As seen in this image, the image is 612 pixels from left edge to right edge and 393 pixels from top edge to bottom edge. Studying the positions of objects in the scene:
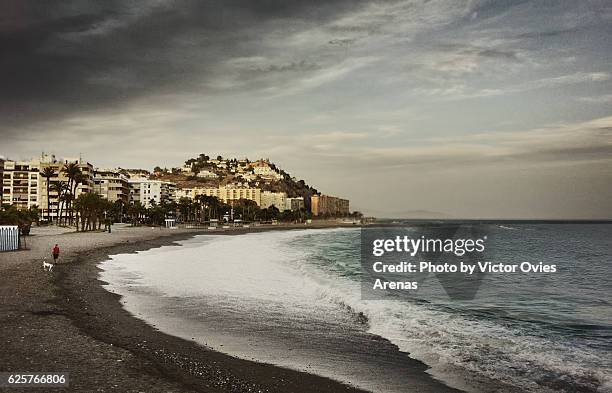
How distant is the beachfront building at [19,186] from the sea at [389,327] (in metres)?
140

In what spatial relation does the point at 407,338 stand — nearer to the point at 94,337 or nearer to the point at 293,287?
the point at 94,337

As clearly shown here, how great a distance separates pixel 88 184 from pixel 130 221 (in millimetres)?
18776

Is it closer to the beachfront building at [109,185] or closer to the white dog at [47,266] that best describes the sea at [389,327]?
the white dog at [47,266]

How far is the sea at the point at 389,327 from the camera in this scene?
39.8 ft

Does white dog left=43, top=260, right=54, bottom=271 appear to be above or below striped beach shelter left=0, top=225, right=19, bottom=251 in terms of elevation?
below

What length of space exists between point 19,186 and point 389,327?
164710 millimetres

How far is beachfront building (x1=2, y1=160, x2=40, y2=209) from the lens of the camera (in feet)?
503

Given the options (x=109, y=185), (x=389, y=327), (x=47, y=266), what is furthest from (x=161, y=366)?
(x=109, y=185)

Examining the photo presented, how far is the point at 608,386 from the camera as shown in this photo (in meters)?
11.6

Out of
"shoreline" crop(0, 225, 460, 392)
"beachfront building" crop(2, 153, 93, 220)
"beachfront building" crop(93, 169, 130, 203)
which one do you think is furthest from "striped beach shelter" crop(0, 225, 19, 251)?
"beachfront building" crop(93, 169, 130, 203)

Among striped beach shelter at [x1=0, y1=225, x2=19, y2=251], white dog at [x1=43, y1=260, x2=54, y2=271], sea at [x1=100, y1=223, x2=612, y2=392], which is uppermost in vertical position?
striped beach shelter at [x1=0, y1=225, x2=19, y2=251]

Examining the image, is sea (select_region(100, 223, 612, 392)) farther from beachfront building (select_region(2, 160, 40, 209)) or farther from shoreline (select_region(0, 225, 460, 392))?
beachfront building (select_region(2, 160, 40, 209))

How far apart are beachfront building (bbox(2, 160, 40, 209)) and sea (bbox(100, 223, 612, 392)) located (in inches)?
5518

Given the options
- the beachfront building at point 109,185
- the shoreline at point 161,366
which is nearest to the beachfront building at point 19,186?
the beachfront building at point 109,185
